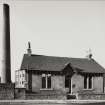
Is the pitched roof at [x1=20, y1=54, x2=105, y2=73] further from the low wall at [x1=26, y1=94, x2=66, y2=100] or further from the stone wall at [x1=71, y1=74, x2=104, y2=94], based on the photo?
the low wall at [x1=26, y1=94, x2=66, y2=100]

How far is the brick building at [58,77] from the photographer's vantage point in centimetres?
3275

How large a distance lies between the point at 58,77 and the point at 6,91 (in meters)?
9.31

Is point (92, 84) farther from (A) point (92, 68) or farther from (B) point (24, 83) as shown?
(B) point (24, 83)

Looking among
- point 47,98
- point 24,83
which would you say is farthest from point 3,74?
point 47,98

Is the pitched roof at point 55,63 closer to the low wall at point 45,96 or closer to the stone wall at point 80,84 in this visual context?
the stone wall at point 80,84

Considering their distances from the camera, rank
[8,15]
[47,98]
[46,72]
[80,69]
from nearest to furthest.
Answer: [47,98] → [8,15] → [46,72] → [80,69]

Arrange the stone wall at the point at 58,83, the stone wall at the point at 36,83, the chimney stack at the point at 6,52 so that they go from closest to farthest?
1. the chimney stack at the point at 6,52
2. the stone wall at the point at 36,83
3. the stone wall at the point at 58,83

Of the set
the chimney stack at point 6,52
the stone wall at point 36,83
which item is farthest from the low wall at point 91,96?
the chimney stack at point 6,52

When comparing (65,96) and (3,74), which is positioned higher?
(3,74)

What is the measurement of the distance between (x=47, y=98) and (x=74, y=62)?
11.0 meters

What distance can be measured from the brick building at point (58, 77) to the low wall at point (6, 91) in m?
3.54

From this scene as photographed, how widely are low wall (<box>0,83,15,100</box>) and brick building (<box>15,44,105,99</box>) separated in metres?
3.54

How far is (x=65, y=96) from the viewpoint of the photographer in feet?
98.8

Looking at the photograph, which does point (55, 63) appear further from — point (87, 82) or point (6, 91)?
point (6, 91)
